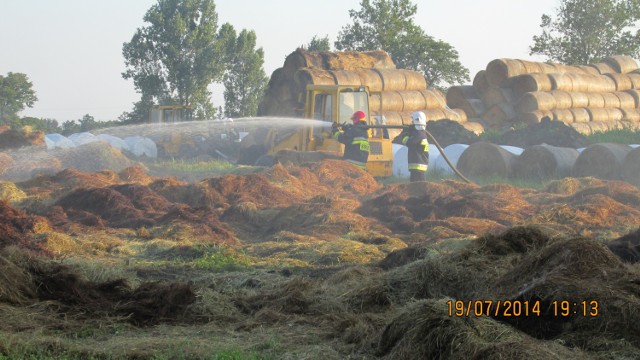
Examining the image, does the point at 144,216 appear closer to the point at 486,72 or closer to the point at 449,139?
the point at 449,139

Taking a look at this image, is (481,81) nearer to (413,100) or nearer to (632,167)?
(413,100)

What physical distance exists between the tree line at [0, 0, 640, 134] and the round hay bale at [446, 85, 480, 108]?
1679cm

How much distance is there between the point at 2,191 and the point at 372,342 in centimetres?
1303

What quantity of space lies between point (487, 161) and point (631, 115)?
15.6 metres

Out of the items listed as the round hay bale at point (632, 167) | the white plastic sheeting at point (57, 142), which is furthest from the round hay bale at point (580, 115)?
the white plastic sheeting at point (57, 142)

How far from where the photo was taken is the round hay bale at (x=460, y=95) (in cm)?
3622

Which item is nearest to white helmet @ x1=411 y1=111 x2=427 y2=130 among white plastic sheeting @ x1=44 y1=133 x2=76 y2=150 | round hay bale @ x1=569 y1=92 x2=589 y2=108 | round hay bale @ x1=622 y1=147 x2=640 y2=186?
round hay bale @ x1=622 y1=147 x2=640 y2=186

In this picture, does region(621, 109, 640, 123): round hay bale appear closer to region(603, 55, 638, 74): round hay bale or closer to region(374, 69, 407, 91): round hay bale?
region(603, 55, 638, 74): round hay bale

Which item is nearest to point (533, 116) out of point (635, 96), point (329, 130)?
point (635, 96)

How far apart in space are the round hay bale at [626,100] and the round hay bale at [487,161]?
594 inches

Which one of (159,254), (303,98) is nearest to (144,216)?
(159,254)

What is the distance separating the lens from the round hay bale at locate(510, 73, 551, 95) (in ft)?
111

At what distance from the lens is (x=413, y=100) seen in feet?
113

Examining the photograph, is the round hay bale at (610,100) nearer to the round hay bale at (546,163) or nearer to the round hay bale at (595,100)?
the round hay bale at (595,100)
